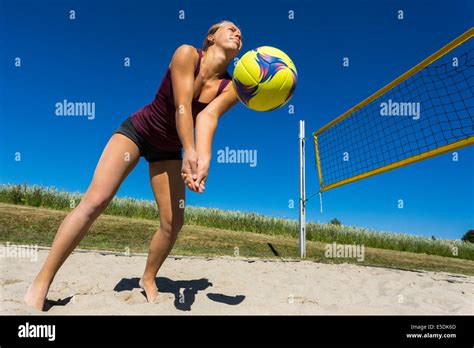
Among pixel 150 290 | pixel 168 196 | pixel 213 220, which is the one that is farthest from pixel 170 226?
pixel 213 220

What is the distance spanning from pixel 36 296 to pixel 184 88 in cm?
152

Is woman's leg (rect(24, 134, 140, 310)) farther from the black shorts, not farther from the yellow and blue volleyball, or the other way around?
the yellow and blue volleyball

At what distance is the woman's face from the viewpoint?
2.41 metres

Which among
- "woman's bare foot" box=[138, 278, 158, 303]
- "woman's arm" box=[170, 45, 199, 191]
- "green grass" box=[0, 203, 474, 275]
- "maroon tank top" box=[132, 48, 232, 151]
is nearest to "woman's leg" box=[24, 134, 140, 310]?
"maroon tank top" box=[132, 48, 232, 151]

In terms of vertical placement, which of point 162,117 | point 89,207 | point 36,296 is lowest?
point 36,296

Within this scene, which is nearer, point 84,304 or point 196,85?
point 196,85

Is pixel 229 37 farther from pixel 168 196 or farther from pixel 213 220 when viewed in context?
pixel 213 220

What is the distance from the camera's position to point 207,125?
2348mm
